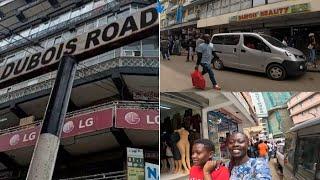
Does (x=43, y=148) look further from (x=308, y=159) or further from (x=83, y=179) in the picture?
(x=83, y=179)

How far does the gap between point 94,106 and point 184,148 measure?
27.8 ft

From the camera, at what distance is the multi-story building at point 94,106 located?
8.84 m

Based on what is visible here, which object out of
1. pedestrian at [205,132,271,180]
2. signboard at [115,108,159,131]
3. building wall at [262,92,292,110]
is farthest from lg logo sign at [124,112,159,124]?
pedestrian at [205,132,271,180]

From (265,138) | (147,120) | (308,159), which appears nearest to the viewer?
(265,138)

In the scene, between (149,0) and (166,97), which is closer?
(166,97)

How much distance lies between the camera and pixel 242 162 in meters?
1.07

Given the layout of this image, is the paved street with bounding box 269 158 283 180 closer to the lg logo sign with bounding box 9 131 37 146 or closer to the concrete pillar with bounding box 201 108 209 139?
the concrete pillar with bounding box 201 108 209 139

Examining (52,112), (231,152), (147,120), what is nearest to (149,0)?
(147,120)

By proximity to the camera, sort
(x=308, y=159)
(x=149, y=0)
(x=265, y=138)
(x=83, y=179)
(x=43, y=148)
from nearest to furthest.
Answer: (x=265, y=138), (x=308, y=159), (x=43, y=148), (x=83, y=179), (x=149, y=0)

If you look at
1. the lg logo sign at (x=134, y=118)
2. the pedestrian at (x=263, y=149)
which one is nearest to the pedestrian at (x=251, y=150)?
the pedestrian at (x=263, y=149)

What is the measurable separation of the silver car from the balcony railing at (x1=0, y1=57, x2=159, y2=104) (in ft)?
25.0

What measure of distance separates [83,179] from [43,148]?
5249 millimetres

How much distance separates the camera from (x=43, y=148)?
4.59 m

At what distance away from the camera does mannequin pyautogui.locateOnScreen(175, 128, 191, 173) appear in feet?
3.89
